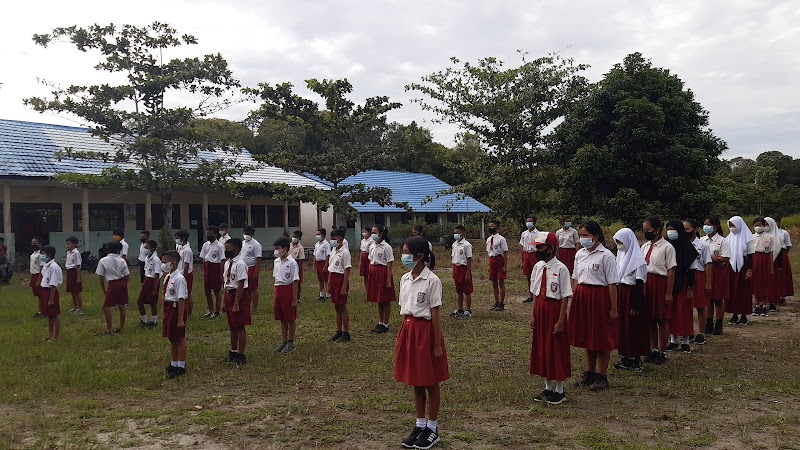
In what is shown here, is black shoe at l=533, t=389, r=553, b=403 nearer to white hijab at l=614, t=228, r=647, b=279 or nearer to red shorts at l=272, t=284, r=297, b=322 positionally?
white hijab at l=614, t=228, r=647, b=279

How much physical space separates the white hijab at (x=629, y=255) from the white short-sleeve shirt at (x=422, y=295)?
2.99m

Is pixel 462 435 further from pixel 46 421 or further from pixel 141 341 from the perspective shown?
pixel 141 341

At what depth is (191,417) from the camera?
5.69 metres

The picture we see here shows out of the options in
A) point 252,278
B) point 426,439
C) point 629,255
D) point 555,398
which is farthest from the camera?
point 252,278

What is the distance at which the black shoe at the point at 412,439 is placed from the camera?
4.78m

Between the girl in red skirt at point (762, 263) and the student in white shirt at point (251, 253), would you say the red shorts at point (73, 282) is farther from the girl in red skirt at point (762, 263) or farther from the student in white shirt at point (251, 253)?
the girl in red skirt at point (762, 263)

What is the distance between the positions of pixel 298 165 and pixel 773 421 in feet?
59.6

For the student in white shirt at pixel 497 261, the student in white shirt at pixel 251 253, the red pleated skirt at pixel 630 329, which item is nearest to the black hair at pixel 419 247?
the red pleated skirt at pixel 630 329

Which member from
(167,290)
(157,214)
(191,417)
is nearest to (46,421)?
(191,417)

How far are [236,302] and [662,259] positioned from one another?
541 cm

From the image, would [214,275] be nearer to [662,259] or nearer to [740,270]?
[662,259]

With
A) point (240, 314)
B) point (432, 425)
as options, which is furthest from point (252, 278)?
point (432, 425)

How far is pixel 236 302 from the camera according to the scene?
7.61m

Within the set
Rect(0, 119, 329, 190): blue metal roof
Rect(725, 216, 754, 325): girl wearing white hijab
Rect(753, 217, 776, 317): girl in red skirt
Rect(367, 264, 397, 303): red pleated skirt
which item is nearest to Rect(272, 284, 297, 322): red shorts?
Rect(367, 264, 397, 303): red pleated skirt
